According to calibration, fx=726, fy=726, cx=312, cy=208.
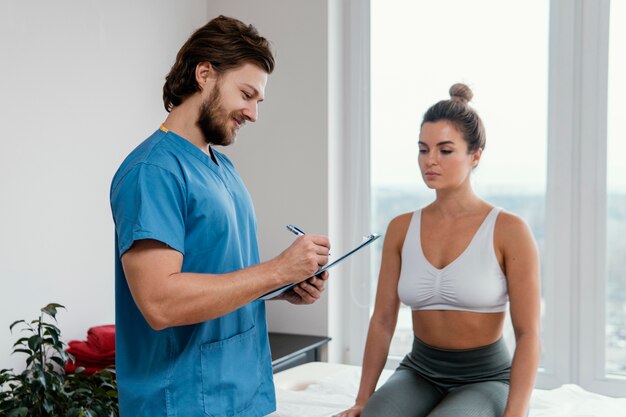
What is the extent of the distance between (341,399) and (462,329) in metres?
0.46

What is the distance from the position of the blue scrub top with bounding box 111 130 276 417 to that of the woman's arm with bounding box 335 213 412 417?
0.55 metres

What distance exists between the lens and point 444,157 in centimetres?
183

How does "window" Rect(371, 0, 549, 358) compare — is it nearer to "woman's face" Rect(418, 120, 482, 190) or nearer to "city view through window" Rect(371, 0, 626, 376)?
"city view through window" Rect(371, 0, 626, 376)

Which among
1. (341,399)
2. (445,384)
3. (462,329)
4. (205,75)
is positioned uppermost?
(205,75)

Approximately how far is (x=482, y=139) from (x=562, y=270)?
4.01 feet

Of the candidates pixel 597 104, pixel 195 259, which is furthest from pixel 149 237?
pixel 597 104

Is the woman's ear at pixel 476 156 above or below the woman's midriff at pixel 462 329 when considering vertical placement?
above

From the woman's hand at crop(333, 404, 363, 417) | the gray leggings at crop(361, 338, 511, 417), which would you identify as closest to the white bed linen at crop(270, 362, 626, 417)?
the woman's hand at crop(333, 404, 363, 417)

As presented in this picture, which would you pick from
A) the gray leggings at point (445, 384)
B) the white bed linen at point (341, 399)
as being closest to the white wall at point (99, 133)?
the white bed linen at point (341, 399)

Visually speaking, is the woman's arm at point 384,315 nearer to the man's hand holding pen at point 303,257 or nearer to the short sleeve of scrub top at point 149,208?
the man's hand holding pen at point 303,257

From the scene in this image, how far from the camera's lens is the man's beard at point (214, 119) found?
4.26ft

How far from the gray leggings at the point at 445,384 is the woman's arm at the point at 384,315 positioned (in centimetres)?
7

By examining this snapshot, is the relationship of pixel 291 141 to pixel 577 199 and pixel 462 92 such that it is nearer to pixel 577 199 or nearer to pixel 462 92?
pixel 577 199

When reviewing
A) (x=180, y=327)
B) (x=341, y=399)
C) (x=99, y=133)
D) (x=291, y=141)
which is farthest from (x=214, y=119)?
(x=291, y=141)
